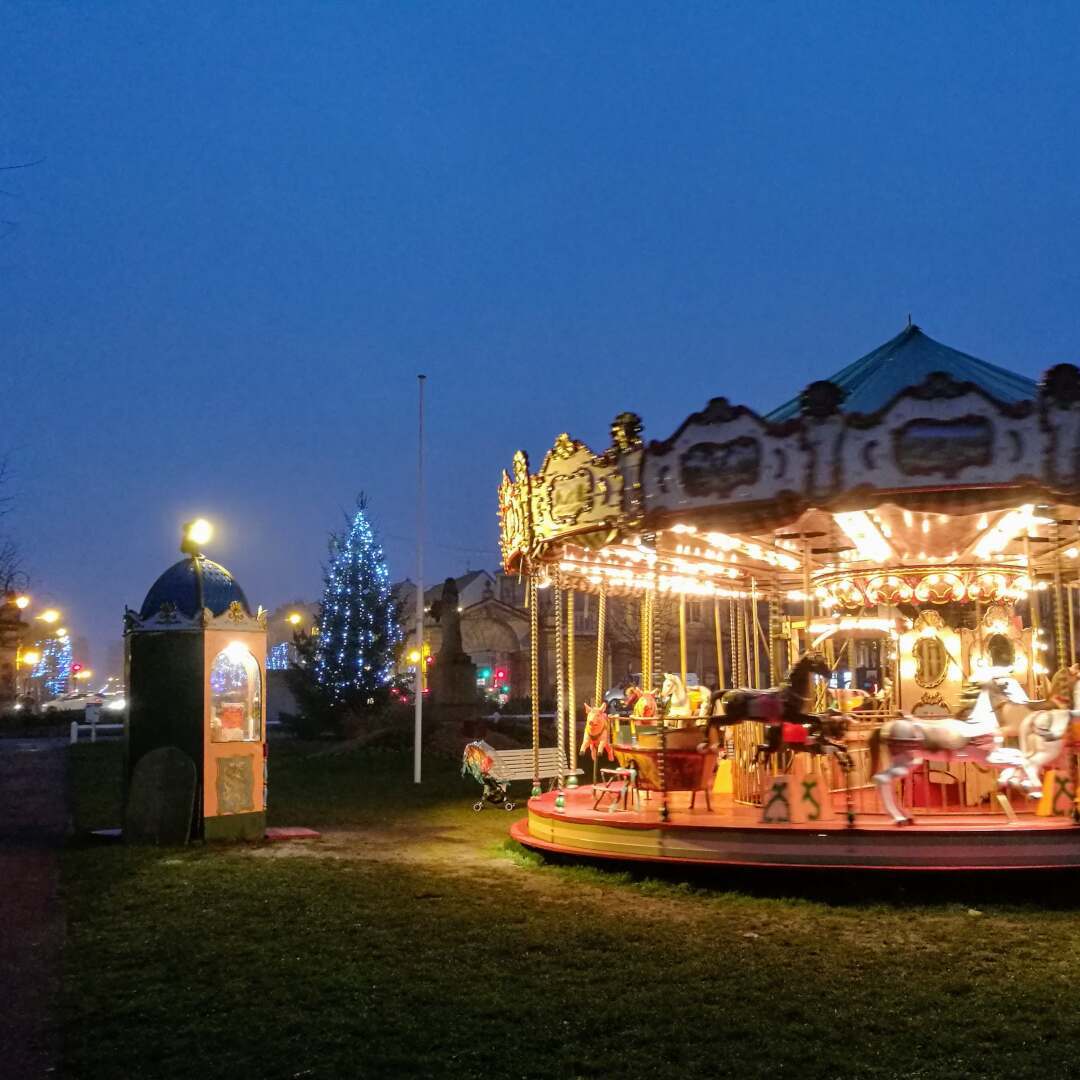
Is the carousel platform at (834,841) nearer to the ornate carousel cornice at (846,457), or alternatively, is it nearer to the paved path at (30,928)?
the ornate carousel cornice at (846,457)

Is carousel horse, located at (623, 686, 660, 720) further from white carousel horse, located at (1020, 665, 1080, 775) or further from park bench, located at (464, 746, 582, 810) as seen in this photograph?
white carousel horse, located at (1020, 665, 1080, 775)

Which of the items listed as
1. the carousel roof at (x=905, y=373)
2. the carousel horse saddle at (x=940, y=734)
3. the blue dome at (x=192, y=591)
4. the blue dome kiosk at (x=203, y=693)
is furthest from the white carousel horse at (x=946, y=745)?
the blue dome at (x=192, y=591)

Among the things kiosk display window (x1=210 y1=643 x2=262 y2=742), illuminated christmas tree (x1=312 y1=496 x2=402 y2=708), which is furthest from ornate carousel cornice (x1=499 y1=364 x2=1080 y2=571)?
illuminated christmas tree (x1=312 y1=496 x2=402 y2=708)

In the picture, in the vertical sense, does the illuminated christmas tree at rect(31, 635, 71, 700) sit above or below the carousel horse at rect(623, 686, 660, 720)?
above

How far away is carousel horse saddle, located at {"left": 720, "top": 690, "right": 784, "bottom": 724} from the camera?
10.1 meters

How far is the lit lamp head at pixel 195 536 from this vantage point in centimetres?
1404

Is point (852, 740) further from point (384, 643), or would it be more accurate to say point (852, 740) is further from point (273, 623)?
point (273, 623)

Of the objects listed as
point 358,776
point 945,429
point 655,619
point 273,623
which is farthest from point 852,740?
point 273,623

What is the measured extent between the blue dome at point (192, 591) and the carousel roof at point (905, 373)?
713 centimetres

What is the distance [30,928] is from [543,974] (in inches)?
167

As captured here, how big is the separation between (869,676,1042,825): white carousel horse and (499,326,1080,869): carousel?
20mm

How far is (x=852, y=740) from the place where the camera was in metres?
11.8

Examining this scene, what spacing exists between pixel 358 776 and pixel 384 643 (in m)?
13.1

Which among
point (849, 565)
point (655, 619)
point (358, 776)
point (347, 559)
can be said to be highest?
point (347, 559)
